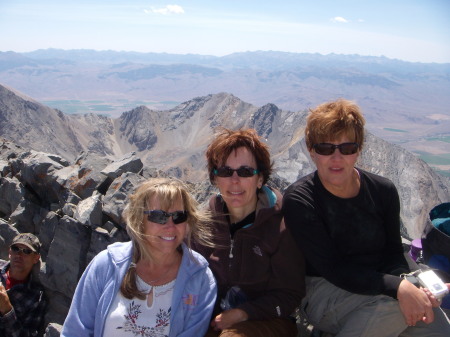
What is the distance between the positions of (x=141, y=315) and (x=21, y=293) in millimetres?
3335

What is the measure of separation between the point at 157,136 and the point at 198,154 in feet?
142

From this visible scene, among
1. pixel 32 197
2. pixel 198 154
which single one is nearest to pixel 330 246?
pixel 32 197

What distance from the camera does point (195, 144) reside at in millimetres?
188375

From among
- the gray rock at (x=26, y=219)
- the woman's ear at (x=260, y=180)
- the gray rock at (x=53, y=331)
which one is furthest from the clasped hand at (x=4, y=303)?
the woman's ear at (x=260, y=180)

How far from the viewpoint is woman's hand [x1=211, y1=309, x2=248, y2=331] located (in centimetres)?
404

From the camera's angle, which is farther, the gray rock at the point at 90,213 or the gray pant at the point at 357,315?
the gray rock at the point at 90,213

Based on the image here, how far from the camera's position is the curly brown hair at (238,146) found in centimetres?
450

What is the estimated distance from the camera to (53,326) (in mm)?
5852

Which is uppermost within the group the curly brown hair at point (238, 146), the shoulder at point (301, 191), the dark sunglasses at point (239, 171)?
the curly brown hair at point (238, 146)

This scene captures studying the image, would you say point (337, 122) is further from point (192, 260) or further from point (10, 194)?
point (10, 194)

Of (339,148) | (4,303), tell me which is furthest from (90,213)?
(339,148)

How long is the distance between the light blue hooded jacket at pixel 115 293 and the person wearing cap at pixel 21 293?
2.36 metres

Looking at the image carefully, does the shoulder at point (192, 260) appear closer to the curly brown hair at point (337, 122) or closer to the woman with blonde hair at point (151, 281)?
the woman with blonde hair at point (151, 281)

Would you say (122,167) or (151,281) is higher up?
(122,167)
